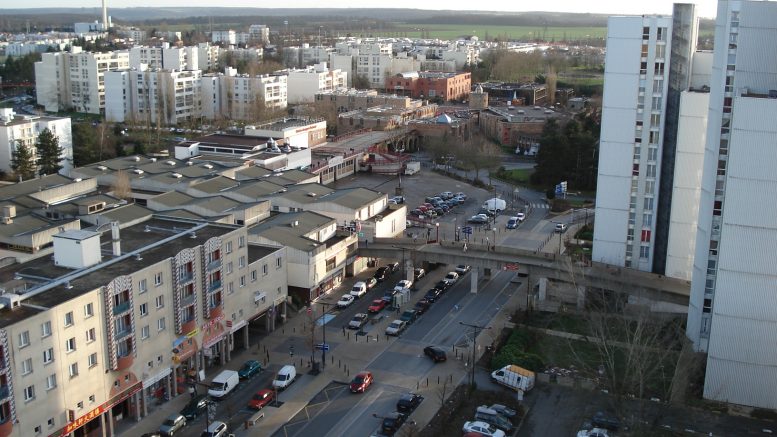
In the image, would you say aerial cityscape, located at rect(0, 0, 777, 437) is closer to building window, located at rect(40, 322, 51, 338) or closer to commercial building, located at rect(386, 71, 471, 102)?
building window, located at rect(40, 322, 51, 338)

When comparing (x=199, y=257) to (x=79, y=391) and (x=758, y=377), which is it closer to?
(x=79, y=391)

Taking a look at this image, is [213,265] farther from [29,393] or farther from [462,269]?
[462,269]

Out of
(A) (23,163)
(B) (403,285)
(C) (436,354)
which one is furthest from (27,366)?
(A) (23,163)

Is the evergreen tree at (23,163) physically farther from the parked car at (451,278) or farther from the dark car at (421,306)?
the dark car at (421,306)

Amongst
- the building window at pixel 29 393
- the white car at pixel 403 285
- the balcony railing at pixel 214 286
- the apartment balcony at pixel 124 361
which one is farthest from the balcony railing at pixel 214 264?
the white car at pixel 403 285

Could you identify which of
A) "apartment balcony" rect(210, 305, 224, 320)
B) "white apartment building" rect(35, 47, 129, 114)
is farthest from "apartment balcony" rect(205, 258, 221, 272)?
"white apartment building" rect(35, 47, 129, 114)
